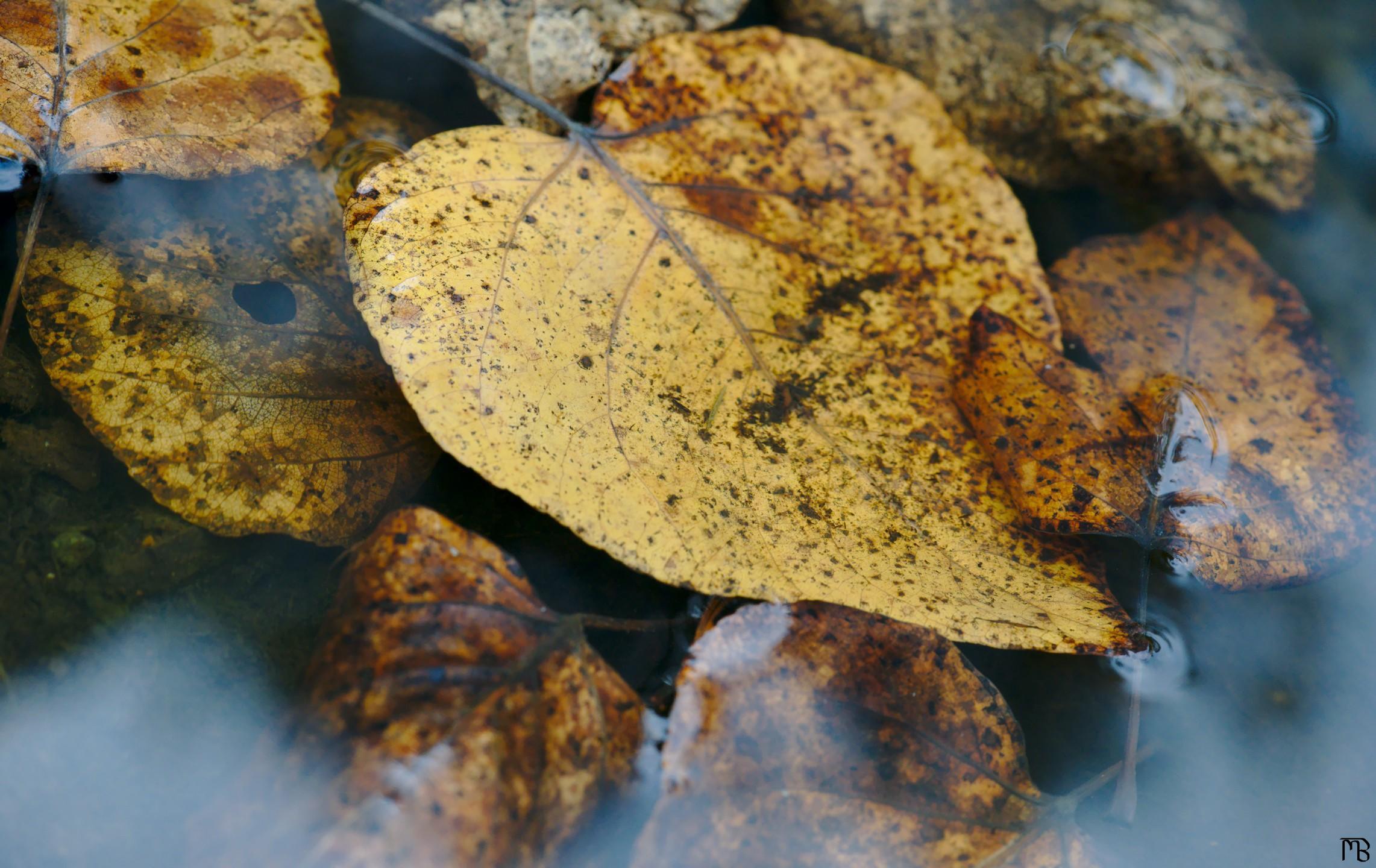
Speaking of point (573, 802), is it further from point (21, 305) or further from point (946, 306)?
point (21, 305)

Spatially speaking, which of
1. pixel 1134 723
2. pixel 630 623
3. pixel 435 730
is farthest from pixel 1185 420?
pixel 435 730

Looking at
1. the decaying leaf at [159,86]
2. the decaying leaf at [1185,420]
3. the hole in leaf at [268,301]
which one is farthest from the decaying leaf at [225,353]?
the decaying leaf at [1185,420]

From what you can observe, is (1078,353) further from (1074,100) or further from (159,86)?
(159,86)

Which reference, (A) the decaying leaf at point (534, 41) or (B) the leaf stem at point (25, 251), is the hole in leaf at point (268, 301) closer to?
(B) the leaf stem at point (25, 251)

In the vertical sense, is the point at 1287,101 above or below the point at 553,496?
above

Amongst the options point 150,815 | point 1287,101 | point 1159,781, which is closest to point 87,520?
point 150,815


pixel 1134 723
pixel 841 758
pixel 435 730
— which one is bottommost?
pixel 1134 723

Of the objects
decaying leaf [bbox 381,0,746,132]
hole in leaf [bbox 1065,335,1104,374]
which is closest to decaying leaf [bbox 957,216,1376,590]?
hole in leaf [bbox 1065,335,1104,374]

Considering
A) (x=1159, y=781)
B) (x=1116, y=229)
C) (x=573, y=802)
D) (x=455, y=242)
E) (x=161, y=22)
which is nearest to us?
(x=573, y=802)
